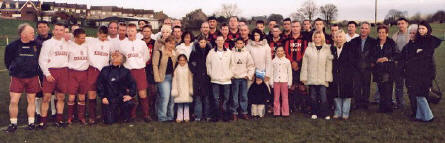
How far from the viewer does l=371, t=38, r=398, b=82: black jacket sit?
23.1 feet

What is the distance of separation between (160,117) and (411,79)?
16.0 ft

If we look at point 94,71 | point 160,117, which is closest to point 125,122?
point 160,117

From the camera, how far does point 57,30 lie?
6.22 meters

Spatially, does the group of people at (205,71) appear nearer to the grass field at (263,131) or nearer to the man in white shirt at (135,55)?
the man in white shirt at (135,55)

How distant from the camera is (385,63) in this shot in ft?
23.1

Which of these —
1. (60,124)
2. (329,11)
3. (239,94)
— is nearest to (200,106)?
(239,94)

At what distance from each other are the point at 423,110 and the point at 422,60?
0.94m

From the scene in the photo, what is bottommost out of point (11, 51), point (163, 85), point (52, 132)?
point (52, 132)

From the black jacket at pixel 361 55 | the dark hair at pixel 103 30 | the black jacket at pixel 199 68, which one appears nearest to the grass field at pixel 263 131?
the black jacket at pixel 199 68

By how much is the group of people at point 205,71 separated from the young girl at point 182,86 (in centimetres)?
2

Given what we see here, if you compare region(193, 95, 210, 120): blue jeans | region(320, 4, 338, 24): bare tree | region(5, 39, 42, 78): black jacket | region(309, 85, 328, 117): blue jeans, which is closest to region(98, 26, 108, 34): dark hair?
region(5, 39, 42, 78): black jacket

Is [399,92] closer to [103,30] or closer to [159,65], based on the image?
[159,65]

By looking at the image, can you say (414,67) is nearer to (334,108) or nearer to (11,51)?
(334,108)

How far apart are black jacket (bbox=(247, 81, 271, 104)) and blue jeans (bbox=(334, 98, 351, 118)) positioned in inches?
54.6
